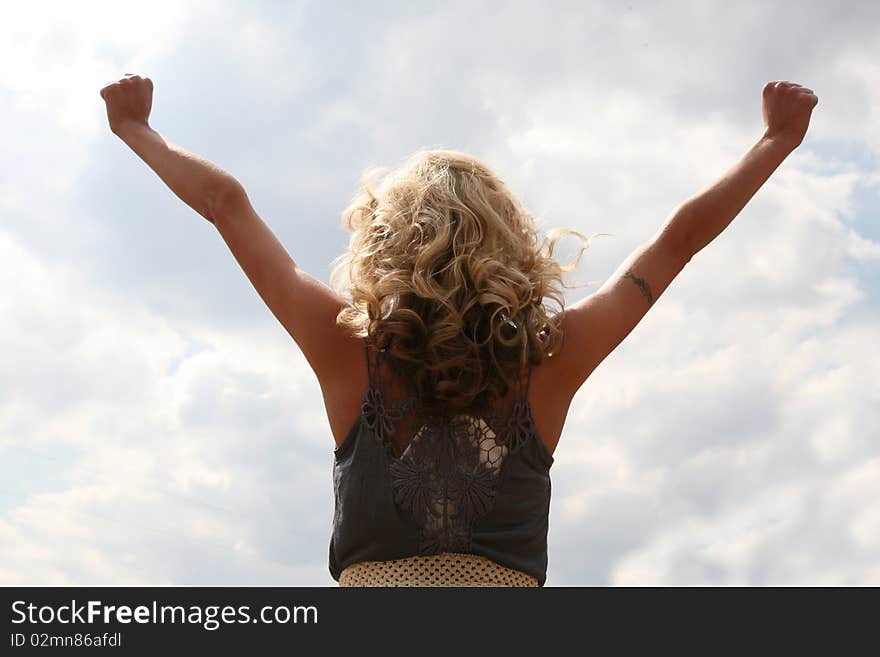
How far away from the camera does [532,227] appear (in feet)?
16.4

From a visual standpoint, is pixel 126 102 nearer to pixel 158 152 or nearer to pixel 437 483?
pixel 158 152

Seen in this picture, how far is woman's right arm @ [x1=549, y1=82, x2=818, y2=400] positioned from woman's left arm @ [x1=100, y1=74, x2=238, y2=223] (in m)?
2.02

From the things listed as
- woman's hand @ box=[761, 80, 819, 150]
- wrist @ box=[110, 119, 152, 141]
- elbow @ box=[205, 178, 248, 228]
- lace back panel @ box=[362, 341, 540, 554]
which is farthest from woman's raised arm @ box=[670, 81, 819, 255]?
wrist @ box=[110, 119, 152, 141]

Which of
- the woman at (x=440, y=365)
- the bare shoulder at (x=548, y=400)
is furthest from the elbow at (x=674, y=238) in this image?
the bare shoulder at (x=548, y=400)

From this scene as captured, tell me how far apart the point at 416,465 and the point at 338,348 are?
69 centimetres

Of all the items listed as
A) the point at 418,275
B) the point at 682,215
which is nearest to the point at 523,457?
the point at 418,275

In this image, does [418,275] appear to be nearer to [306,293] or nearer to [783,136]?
[306,293]

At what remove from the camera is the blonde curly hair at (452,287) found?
4.50 m

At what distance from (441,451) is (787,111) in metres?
3.11

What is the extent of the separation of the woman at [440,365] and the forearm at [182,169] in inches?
11.3

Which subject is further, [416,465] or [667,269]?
[667,269]

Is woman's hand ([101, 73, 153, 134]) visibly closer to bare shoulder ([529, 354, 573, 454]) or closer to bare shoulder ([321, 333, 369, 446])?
bare shoulder ([321, 333, 369, 446])

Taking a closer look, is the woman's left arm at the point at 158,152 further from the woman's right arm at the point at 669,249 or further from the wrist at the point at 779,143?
the wrist at the point at 779,143

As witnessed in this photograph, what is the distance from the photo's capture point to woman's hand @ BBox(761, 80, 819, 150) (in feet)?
19.0
